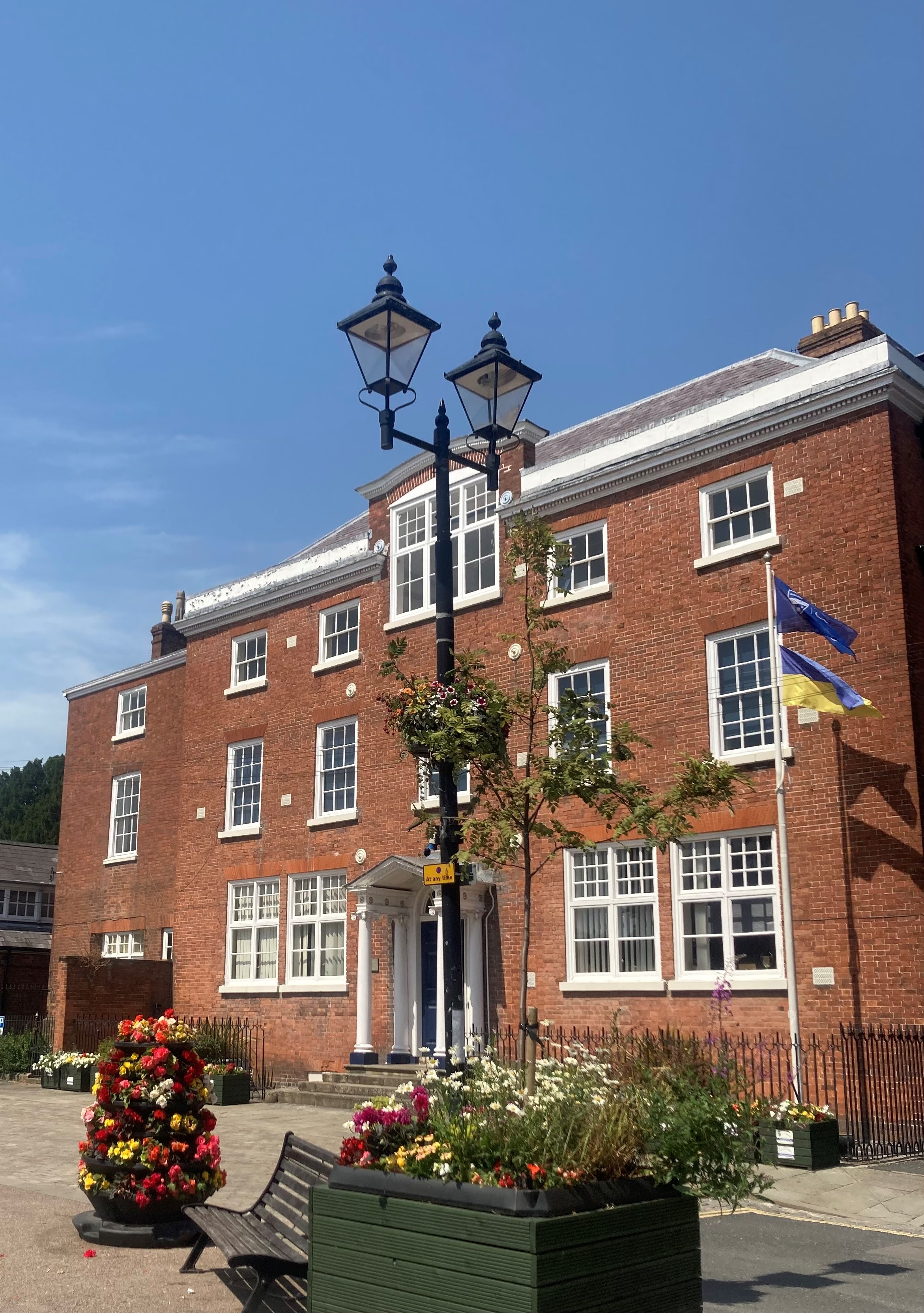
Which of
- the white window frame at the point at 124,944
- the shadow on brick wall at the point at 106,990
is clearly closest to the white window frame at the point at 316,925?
the shadow on brick wall at the point at 106,990

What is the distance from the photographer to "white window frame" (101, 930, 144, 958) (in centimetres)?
2852

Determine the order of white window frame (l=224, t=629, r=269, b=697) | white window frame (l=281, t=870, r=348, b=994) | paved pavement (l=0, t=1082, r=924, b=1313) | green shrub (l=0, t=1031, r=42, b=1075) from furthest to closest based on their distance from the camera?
white window frame (l=224, t=629, r=269, b=697) → green shrub (l=0, t=1031, r=42, b=1075) → white window frame (l=281, t=870, r=348, b=994) → paved pavement (l=0, t=1082, r=924, b=1313)

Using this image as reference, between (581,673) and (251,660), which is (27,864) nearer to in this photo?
(251,660)

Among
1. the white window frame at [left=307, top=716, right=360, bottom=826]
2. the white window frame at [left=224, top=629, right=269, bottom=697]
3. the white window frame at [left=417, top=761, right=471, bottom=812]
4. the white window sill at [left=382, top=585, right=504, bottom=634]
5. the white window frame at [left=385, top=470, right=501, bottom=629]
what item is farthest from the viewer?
the white window frame at [left=224, top=629, right=269, bottom=697]

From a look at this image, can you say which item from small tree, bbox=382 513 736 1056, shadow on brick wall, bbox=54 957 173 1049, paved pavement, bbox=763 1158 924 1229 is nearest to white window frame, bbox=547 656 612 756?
paved pavement, bbox=763 1158 924 1229

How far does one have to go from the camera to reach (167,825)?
1129 inches

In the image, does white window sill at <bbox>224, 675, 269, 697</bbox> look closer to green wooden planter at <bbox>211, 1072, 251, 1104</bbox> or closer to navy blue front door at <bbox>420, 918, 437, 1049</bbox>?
navy blue front door at <bbox>420, 918, 437, 1049</bbox>

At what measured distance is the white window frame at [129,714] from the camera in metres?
30.5

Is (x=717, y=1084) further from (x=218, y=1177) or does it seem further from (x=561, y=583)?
(x=561, y=583)

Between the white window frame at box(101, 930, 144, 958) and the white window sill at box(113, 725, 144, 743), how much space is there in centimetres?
469

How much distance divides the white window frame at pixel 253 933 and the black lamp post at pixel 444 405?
523 inches

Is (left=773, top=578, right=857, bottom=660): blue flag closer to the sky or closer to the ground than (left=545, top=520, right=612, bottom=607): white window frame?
closer to the ground

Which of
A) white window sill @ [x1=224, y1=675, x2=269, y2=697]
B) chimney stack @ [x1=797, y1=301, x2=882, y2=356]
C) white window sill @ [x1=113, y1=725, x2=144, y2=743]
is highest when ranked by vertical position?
chimney stack @ [x1=797, y1=301, x2=882, y2=356]

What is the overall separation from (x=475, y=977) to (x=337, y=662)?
7099mm
